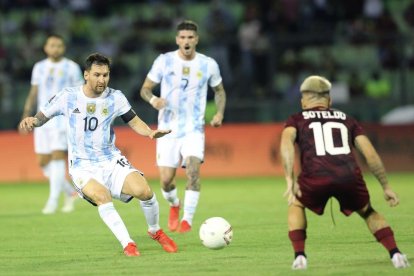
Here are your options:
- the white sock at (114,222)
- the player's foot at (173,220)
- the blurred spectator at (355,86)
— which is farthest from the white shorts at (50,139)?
the blurred spectator at (355,86)

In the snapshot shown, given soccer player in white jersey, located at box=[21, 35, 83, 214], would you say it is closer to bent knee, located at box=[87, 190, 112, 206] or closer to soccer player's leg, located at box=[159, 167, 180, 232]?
soccer player's leg, located at box=[159, 167, 180, 232]

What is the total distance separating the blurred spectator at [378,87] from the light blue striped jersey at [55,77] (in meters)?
8.04

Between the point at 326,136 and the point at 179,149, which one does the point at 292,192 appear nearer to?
the point at 326,136

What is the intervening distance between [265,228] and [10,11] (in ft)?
49.2

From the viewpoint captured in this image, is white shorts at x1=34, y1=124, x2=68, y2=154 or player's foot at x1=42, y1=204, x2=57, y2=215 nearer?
player's foot at x1=42, y1=204, x2=57, y2=215

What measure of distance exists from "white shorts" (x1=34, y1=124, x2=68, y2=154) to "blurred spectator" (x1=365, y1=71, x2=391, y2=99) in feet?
26.8

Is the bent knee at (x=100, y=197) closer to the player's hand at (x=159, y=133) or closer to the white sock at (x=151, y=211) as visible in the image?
the white sock at (x=151, y=211)

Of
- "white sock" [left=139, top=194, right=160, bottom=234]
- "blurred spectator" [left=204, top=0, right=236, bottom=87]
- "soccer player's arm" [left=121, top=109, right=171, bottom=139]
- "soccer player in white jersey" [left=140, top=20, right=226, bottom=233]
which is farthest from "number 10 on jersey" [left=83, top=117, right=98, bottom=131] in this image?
"blurred spectator" [left=204, top=0, right=236, bottom=87]

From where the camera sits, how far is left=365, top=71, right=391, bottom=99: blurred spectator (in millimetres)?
21141

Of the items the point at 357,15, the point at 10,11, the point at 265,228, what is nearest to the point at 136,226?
the point at 265,228

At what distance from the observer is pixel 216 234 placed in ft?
31.8

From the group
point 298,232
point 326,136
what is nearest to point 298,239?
point 298,232

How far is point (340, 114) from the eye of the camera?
833 cm

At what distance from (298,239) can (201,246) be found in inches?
90.8
